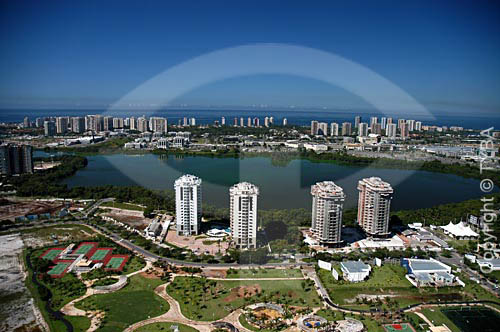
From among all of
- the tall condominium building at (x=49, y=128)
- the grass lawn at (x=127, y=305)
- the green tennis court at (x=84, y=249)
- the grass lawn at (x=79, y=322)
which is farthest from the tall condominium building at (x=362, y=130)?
the grass lawn at (x=79, y=322)

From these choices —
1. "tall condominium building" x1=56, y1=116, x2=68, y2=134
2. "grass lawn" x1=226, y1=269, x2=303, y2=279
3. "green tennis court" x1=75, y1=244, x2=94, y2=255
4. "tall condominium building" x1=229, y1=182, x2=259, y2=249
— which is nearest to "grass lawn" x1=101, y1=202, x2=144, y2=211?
"green tennis court" x1=75, y1=244, x2=94, y2=255

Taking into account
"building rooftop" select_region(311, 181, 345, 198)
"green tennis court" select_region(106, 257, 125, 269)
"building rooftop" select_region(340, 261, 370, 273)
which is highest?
"building rooftop" select_region(311, 181, 345, 198)

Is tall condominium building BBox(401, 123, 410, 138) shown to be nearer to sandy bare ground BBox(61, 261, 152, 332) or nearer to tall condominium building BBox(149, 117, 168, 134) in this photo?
tall condominium building BBox(149, 117, 168, 134)

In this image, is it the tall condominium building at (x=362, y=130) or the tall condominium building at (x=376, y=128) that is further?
the tall condominium building at (x=362, y=130)

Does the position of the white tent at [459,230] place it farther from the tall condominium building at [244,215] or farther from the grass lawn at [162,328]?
the grass lawn at [162,328]

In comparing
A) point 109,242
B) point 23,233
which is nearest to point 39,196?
point 23,233

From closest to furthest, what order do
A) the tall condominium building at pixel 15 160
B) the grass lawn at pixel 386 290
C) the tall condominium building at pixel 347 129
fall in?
the grass lawn at pixel 386 290 < the tall condominium building at pixel 15 160 < the tall condominium building at pixel 347 129

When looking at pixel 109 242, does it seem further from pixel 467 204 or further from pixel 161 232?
pixel 467 204
